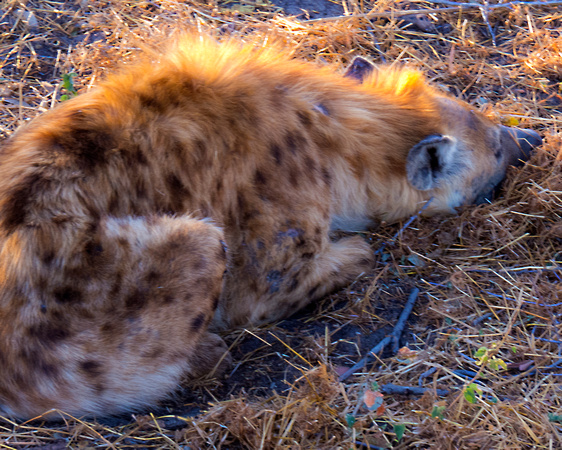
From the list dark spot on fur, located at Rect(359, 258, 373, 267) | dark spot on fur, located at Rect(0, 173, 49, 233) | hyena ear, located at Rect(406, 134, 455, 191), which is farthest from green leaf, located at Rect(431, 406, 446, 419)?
dark spot on fur, located at Rect(0, 173, 49, 233)

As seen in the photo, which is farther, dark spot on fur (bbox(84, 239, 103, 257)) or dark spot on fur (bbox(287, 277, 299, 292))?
dark spot on fur (bbox(287, 277, 299, 292))

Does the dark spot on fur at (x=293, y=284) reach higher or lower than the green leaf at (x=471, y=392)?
lower

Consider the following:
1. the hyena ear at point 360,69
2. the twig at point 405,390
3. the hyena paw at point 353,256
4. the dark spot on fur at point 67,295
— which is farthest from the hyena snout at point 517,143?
the dark spot on fur at point 67,295

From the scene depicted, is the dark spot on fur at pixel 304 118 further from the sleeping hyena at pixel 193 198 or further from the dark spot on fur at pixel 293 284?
the dark spot on fur at pixel 293 284

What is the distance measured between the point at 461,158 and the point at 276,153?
0.79 metres

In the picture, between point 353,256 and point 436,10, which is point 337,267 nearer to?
point 353,256

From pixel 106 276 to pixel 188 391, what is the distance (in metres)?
0.49

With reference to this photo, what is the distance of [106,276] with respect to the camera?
197 centimetres

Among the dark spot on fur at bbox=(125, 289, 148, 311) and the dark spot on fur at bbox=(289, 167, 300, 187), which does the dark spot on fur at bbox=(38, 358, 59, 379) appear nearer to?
the dark spot on fur at bbox=(125, 289, 148, 311)

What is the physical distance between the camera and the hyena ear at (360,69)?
2.85 metres

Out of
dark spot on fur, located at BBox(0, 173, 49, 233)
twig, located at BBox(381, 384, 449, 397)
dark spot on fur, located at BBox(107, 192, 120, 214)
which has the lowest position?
twig, located at BBox(381, 384, 449, 397)

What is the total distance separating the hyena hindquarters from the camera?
1.87 m

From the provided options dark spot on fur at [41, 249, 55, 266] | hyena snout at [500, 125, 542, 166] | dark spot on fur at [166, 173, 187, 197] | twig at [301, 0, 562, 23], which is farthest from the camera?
twig at [301, 0, 562, 23]

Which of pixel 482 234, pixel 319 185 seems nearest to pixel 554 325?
pixel 482 234
